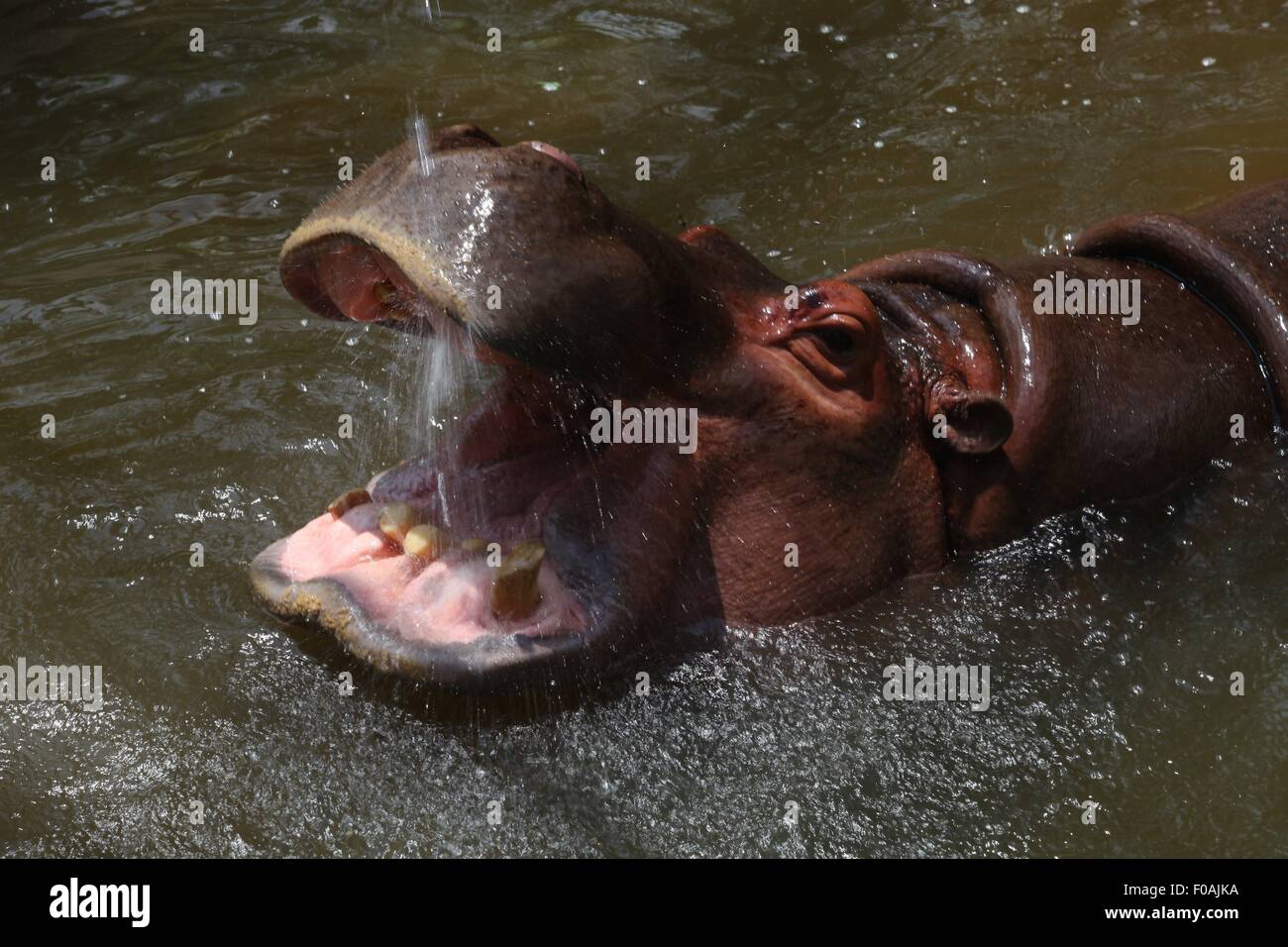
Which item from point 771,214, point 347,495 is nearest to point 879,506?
point 347,495

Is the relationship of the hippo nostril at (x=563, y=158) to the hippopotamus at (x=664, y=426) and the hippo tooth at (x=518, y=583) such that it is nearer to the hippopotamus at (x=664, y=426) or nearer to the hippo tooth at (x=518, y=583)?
the hippopotamus at (x=664, y=426)

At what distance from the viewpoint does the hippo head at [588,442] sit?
11.1ft

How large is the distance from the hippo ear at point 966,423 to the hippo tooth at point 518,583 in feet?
3.78

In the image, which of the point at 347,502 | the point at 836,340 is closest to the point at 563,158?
the point at 836,340

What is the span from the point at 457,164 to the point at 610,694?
135 cm

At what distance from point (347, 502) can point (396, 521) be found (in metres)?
0.22

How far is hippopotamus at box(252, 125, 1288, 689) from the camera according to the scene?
3.43 meters

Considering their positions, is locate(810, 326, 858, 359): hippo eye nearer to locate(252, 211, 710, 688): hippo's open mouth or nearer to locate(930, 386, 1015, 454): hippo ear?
locate(930, 386, 1015, 454): hippo ear

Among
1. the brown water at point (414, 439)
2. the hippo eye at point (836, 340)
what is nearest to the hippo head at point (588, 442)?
the hippo eye at point (836, 340)

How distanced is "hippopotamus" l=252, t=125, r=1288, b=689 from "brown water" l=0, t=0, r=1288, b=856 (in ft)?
0.67

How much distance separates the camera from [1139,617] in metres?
4.27

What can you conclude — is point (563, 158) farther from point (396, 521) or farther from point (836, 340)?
point (396, 521)

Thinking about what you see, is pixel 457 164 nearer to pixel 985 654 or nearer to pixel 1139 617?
pixel 985 654

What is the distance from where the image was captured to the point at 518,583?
140 inches
